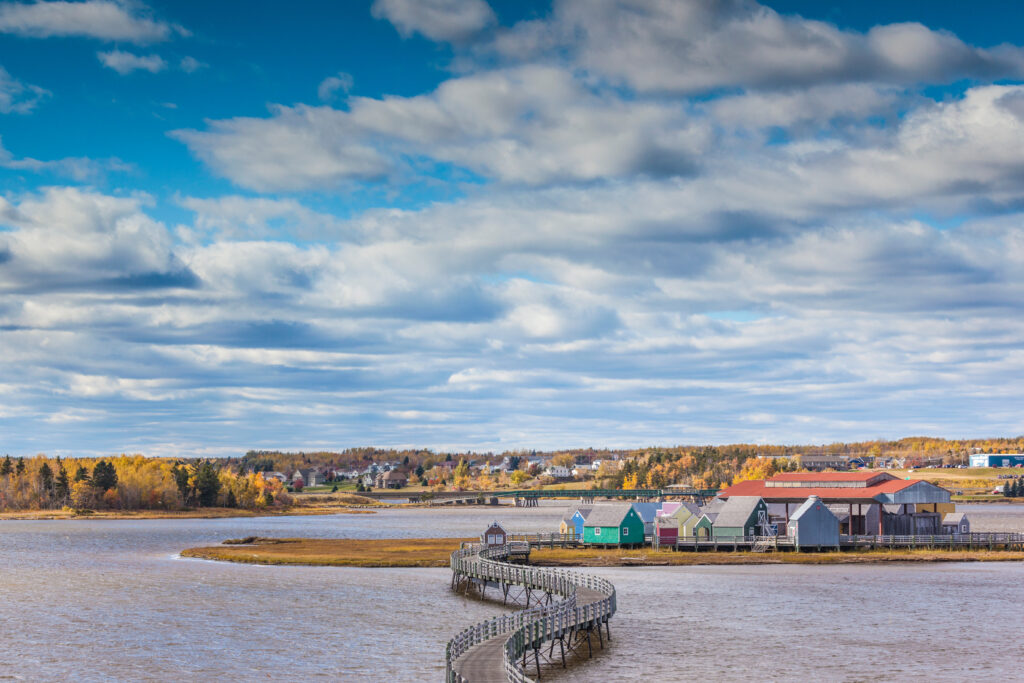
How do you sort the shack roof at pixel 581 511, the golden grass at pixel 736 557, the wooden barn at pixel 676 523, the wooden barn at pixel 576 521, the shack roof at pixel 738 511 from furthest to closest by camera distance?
1. the shack roof at pixel 581 511
2. the wooden barn at pixel 576 521
3. the wooden barn at pixel 676 523
4. the shack roof at pixel 738 511
5. the golden grass at pixel 736 557

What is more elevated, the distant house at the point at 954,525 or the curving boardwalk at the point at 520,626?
the distant house at the point at 954,525

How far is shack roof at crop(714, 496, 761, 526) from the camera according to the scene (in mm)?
122688

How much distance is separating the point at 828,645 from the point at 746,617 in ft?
36.3

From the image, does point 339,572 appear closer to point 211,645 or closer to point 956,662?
point 211,645

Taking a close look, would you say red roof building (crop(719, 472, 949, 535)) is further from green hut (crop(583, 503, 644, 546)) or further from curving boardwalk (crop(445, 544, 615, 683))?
curving boardwalk (crop(445, 544, 615, 683))

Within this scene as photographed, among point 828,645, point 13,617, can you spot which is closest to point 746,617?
point 828,645

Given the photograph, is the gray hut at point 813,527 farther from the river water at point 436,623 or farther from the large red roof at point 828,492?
the river water at point 436,623

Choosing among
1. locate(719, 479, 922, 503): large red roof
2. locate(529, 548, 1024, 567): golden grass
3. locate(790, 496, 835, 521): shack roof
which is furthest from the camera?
locate(719, 479, 922, 503): large red roof

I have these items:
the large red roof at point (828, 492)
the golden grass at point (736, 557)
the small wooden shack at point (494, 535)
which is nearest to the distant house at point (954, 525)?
the golden grass at point (736, 557)

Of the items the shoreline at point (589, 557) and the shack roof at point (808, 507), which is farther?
the shack roof at point (808, 507)

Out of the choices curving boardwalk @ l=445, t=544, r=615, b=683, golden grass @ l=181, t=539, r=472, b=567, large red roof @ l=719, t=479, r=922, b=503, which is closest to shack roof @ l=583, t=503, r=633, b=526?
large red roof @ l=719, t=479, r=922, b=503

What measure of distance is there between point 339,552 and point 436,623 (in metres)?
59.7

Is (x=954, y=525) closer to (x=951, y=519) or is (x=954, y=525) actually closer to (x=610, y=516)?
(x=951, y=519)

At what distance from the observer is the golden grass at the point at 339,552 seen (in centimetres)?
11719
